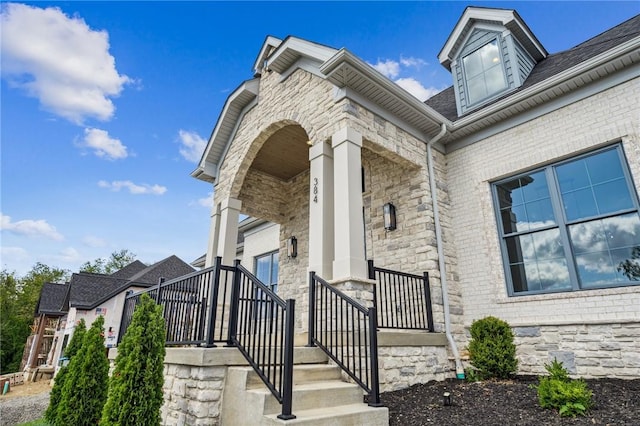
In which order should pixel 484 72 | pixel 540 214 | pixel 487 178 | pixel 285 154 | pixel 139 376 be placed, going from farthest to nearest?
pixel 285 154 → pixel 484 72 → pixel 487 178 → pixel 540 214 → pixel 139 376

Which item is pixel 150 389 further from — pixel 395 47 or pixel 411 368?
pixel 395 47

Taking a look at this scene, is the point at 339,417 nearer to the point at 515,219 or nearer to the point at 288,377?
the point at 288,377

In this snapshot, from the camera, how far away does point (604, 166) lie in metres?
4.87

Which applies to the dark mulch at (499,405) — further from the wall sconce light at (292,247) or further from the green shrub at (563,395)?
the wall sconce light at (292,247)

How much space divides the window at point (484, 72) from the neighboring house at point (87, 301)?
1153 cm

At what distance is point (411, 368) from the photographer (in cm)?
454

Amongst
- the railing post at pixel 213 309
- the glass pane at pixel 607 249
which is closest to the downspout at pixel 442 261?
the glass pane at pixel 607 249

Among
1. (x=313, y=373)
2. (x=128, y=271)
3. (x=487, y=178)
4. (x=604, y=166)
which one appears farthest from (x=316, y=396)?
(x=128, y=271)

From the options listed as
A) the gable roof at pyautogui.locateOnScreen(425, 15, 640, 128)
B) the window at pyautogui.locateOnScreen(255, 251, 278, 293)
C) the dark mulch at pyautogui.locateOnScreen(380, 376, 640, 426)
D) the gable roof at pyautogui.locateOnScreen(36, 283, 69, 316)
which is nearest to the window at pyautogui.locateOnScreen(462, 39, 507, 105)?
the gable roof at pyautogui.locateOnScreen(425, 15, 640, 128)

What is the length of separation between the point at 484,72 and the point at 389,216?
11.9 ft

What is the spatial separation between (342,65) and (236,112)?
3.80 metres

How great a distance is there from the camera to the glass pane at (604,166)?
4.76m

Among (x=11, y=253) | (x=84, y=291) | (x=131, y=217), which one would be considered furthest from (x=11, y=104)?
(x=11, y=253)

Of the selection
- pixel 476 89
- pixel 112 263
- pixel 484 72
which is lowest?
pixel 476 89
